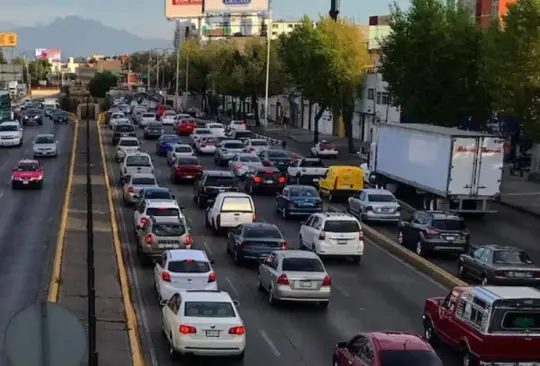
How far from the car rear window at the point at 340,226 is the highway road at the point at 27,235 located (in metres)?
8.15

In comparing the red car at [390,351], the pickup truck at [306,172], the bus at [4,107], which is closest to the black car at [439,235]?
the red car at [390,351]

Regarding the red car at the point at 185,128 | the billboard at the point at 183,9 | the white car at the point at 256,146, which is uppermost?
the billboard at the point at 183,9

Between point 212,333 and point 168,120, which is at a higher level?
point 212,333

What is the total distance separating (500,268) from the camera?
25078mm

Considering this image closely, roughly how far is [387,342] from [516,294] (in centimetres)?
360

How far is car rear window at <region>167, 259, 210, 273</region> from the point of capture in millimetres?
21844

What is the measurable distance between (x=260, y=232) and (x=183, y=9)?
127251 mm

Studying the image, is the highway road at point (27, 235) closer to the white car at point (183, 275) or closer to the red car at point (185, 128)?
the white car at point (183, 275)

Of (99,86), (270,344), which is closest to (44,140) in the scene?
(270,344)

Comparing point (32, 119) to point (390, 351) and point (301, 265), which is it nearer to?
point (301, 265)

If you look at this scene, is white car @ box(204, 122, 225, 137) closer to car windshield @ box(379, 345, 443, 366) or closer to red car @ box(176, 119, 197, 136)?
red car @ box(176, 119, 197, 136)

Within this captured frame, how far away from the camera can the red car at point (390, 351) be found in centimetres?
1404

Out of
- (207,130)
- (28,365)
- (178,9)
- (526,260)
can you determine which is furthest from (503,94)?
(178,9)

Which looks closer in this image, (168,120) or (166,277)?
(166,277)
